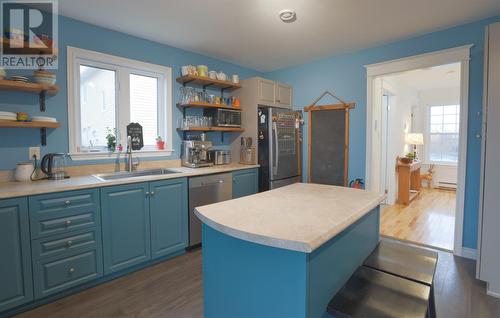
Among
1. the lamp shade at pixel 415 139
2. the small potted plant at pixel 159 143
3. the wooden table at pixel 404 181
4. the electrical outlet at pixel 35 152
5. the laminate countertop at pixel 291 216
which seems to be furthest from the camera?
the lamp shade at pixel 415 139

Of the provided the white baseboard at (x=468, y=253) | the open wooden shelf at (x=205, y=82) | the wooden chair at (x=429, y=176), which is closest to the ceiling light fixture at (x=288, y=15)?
the open wooden shelf at (x=205, y=82)

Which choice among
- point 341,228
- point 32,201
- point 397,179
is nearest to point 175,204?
point 32,201

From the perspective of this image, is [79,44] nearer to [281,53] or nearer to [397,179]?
[281,53]

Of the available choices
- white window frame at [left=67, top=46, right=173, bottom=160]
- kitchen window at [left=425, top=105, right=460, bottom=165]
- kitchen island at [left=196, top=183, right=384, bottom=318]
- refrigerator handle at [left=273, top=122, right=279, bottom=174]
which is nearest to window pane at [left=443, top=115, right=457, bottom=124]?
kitchen window at [left=425, top=105, right=460, bottom=165]

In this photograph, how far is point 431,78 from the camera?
5227mm

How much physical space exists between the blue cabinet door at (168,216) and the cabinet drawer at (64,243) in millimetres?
537

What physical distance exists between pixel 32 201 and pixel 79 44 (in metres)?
1.62

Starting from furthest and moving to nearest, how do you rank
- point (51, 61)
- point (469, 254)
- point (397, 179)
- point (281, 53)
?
point (397, 179) → point (281, 53) → point (469, 254) → point (51, 61)

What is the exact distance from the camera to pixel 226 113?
11.8 feet

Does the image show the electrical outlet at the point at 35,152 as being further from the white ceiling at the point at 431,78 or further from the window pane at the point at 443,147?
the window pane at the point at 443,147

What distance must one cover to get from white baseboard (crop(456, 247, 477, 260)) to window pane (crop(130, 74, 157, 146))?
12.3 ft

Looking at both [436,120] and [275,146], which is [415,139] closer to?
[436,120]

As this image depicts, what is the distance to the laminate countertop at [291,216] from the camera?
1016mm

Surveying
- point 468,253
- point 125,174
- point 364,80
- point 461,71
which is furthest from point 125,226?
point 461,71
